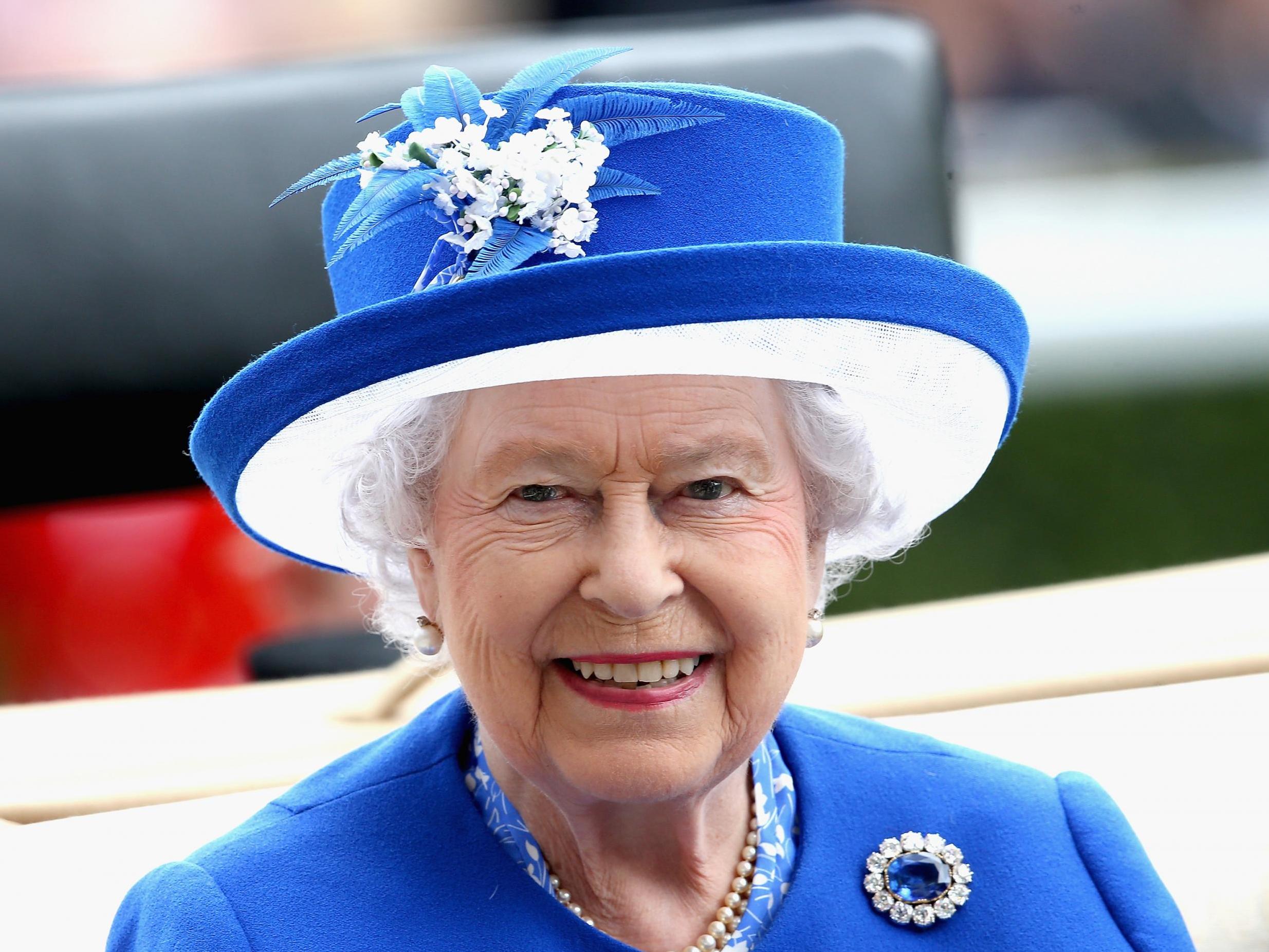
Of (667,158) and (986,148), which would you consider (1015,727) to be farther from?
(986,148)

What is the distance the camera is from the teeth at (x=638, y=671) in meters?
1.99

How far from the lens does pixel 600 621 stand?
1.95 meters

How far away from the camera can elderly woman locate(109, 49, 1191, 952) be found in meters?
1.85

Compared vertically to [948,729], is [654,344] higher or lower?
higher

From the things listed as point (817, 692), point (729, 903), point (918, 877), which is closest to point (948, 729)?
point (817, 692)

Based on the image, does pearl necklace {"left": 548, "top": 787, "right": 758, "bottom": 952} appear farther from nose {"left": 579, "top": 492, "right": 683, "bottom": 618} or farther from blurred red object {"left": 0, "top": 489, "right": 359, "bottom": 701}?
blurred red object {"left": 0, "top": 489, "right": 359, "bottom": 701}

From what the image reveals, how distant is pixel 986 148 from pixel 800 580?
24.6ft

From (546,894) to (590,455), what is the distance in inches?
24.7

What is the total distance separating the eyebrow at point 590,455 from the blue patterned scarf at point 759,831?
1.43 ft

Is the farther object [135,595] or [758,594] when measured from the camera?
[135,595]

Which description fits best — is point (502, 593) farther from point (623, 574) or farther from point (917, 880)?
point (917, 880)

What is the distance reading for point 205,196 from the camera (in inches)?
183

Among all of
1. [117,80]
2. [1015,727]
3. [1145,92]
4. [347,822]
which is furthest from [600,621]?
[1145,92]

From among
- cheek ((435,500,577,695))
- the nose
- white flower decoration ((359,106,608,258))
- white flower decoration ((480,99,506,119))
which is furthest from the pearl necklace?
white flower decoration ((480,99,506,119))
